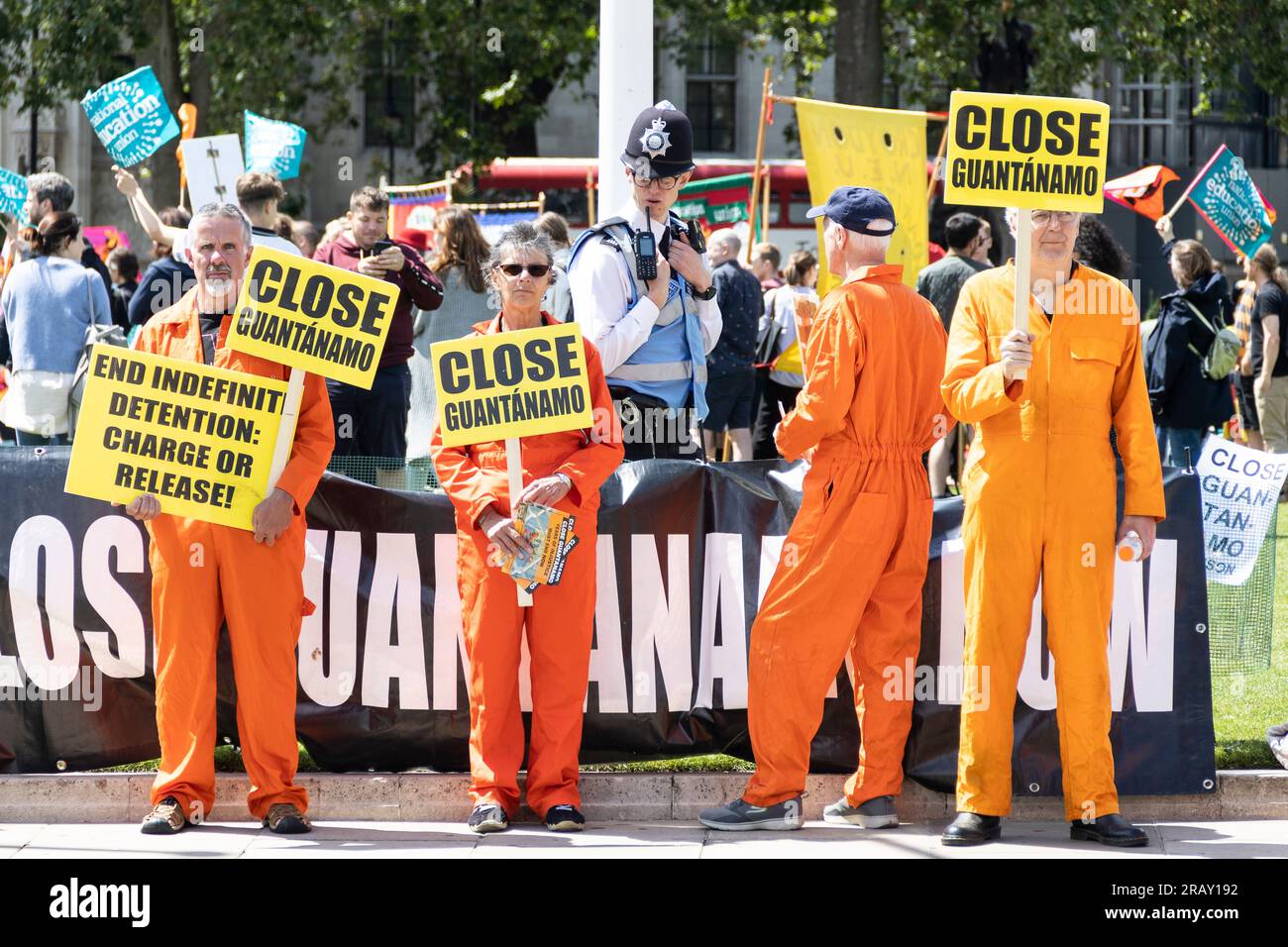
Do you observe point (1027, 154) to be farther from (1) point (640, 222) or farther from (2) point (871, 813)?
(2) point (871, 813)

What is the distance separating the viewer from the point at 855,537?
594 centimetres

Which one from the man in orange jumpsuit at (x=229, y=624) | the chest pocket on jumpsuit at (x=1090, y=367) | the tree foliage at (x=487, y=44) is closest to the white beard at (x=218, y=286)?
the man in orange jumpsuit at (x=229, y=624)

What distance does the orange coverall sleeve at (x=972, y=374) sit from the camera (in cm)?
567

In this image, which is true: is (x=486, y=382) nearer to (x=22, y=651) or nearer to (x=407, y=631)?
(x=407, y=631)

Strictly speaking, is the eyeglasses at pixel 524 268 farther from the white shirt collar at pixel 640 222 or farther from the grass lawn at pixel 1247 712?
the grass lawn at pixel 1247 712

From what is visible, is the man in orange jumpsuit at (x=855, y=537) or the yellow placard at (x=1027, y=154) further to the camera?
the man in orange jumpsuit at (x=855, y=537)

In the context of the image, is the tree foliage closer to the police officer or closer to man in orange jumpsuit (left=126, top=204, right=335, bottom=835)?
the police officer

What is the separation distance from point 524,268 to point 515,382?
472 millimetres

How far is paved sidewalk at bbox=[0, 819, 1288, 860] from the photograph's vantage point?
226 inches

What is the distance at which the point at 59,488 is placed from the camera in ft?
21.1

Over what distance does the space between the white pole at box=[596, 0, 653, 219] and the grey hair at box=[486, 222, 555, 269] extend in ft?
4.42

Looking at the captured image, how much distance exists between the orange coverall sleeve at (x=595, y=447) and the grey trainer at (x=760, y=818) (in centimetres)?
121

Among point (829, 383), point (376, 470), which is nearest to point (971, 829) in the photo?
point (829, 383)
